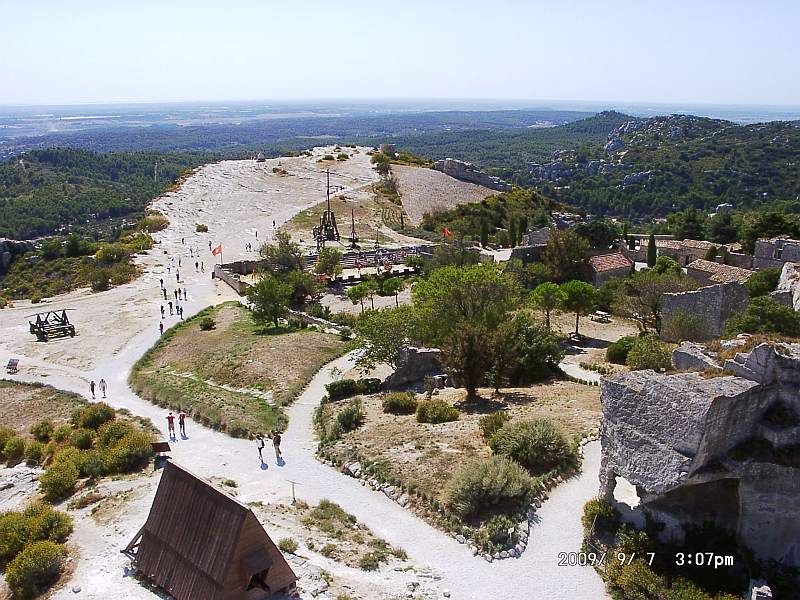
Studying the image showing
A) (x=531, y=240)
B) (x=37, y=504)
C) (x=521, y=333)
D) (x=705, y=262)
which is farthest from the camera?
(x=531, y=240)

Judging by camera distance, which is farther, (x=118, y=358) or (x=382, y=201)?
(x=382, y=201)

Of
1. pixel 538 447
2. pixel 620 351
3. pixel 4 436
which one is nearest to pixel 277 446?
pixel 538 447

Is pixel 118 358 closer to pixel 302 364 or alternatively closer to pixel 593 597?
pixel 302 364

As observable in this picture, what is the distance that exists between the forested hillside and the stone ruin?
10067 centimetres

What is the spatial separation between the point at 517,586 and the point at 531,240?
44.6 meters

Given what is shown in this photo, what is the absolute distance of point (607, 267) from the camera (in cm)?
4762

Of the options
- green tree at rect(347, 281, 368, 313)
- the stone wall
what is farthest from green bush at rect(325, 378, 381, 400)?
the stone wall

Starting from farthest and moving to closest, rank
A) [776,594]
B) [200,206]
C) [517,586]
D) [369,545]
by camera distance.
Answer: [200,206] → [369,545] → [517,586] → [776,594]

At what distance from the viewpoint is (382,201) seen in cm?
8119

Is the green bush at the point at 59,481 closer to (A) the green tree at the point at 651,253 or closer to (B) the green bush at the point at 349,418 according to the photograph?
(B) the green bush at the point at 349,418

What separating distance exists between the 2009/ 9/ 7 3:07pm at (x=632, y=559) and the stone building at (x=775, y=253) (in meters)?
33.9

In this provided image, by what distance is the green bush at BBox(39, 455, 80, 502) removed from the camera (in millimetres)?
19016

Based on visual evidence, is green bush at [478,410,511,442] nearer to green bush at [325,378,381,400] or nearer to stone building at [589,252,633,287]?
green bush at [325,378,381,400]

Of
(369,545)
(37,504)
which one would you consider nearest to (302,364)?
(37,504)
